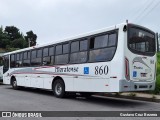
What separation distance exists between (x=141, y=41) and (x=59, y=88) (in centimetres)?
499

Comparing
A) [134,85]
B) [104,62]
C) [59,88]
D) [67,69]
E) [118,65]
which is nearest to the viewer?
[118,65]

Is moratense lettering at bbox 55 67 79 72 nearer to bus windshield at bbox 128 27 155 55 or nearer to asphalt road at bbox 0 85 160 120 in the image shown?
asphalt road at bbox 0 85 160 120

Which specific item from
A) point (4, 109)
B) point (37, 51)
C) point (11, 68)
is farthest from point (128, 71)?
point (11, 68)

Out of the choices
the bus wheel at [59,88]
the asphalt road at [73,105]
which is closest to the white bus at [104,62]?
the bus wheel at [59,88]

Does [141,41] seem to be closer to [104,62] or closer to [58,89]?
[104,62]

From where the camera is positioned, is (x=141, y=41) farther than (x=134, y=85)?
Yes

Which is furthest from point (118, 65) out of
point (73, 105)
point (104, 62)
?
point (73, 105)

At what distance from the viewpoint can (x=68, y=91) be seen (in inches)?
549

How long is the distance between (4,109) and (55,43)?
579 cm

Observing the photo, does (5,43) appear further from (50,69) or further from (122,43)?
(122,43)

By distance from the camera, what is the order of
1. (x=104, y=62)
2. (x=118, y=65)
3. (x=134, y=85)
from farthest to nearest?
(x=104, y=62)
(x=134, y=85)
(x=118, y=65)

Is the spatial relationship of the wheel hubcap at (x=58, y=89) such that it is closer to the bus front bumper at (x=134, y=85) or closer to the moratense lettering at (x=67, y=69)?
the moratense lettering at (x=67, y=69)

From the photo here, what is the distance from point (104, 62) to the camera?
11555mm

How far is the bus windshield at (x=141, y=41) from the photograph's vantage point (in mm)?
11375
